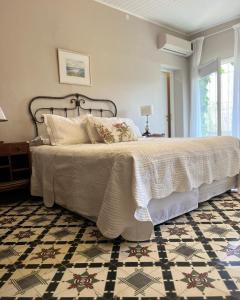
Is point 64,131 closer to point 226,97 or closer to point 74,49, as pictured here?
point 74,49

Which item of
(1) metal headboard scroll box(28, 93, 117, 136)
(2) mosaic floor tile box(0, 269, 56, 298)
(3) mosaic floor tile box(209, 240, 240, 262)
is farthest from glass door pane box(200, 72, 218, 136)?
(2) mosaic floor tile box(0, 269, 56, 298)

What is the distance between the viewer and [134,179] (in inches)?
62.2

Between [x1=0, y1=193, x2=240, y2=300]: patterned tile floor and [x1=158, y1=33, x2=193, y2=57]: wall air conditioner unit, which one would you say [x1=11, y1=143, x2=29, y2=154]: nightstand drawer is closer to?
[x1=0, y1=193, x2=240, y2=300]: patterned tile floor

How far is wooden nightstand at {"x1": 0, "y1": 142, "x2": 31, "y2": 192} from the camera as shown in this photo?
2.59 metres

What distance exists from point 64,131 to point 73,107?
755 mm

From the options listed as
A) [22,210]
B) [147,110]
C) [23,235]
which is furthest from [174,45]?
[23,235]

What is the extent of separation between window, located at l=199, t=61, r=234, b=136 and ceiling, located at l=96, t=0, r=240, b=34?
802mm

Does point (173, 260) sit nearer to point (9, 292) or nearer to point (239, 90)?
point (9, 292)

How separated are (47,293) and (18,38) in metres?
2.85

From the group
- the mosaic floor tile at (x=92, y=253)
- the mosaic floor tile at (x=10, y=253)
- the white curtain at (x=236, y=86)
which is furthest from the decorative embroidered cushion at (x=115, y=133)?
the white curtain at (x=236, y=86)

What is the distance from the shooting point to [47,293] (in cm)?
121

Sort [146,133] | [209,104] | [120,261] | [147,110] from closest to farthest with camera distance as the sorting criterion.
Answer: [120,261] → [147,110] → [146,133] → [209,104]

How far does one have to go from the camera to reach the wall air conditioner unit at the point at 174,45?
4.44 metres

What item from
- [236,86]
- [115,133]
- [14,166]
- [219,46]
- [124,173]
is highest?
[219,46]
